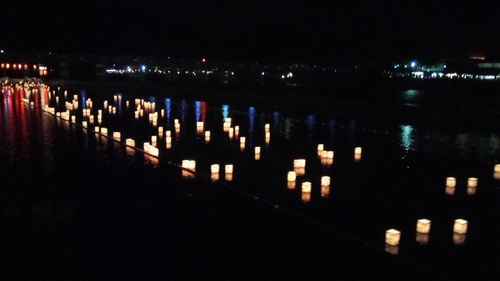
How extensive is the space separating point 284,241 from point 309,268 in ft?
2.43

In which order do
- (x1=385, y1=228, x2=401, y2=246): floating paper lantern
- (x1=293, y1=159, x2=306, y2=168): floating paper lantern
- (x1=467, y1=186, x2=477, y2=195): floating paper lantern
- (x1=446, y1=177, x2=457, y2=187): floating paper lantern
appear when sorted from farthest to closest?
1. (x1=293, y1=159, x2=306, y2=168): floating paper lantern
2. (x1=446, y1=177, x2=457, y2=187): floating paper lantern
3. (x1=467, y1=186, x2=477, y2=195): floating paper lantern
4. (x1=385, y1=228, x2=401, y2=246): floating paper lantern

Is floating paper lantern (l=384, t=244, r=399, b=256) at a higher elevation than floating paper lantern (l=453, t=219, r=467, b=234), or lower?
lower

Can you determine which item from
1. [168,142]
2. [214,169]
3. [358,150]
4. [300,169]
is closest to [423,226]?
[300,169]

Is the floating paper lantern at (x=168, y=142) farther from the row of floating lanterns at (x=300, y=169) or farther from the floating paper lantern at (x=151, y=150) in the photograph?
the floating paper lantern at (x=151, y=150)

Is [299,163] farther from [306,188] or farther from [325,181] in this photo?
[306,188]

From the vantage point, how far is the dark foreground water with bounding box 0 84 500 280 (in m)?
5.12

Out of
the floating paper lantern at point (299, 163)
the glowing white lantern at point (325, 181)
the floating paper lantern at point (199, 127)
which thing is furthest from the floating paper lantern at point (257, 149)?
the floating paper lantern at point (199, 127)

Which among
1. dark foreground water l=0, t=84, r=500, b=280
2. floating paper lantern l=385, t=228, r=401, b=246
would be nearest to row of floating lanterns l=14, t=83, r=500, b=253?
floating paper lantern l=385, t=228, r=401, b=246

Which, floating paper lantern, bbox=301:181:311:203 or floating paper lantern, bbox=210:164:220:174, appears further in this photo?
floating paper lantern, bbox=210:164:220:174

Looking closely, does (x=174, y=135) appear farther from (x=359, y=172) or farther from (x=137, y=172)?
(x=359, y=172)

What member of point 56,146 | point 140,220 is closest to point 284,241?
point 140,220

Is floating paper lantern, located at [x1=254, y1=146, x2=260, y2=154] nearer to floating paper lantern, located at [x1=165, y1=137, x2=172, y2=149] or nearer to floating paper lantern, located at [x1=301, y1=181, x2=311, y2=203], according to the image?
floating paper lantern, located at [x1=165, y1=137, x2=172, y2=149]

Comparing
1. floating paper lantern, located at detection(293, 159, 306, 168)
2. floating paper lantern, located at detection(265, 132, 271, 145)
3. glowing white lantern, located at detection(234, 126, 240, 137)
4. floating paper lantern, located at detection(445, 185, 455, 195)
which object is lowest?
floating paper lantern, located at detection(445, 185, 455, 195)

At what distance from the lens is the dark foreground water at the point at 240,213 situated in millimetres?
5125
